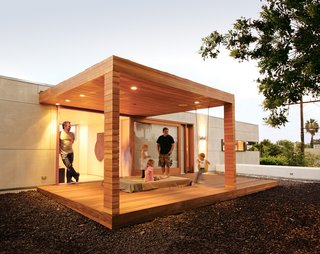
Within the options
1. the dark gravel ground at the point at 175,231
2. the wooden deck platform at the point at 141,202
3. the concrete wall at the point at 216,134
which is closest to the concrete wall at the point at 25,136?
the wooden deck platform at the point at 141,202

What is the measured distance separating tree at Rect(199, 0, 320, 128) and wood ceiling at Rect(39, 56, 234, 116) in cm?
119

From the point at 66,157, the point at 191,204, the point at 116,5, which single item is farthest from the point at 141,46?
the point at 191,204

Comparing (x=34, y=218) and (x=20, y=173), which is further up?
(x=20, y=173)

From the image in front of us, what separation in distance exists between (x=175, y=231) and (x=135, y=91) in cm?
317

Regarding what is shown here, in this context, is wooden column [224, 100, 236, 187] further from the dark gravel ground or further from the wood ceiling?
the dark gravel ground

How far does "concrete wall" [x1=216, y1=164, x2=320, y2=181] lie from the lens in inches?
360

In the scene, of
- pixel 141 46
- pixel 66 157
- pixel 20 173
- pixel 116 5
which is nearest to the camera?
pixel 20 173

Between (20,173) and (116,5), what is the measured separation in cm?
692

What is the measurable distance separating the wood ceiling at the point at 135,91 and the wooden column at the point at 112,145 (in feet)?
1.10

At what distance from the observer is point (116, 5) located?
9.22 metres

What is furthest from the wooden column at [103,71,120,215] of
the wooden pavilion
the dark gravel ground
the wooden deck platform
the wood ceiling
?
the dark gravel ground

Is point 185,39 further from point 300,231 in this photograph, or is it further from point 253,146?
point 253,146

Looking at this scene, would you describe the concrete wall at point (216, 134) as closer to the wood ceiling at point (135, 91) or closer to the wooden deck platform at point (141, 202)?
the wood ceiling at point (135, 91)

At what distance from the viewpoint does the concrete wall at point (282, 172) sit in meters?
9.13
